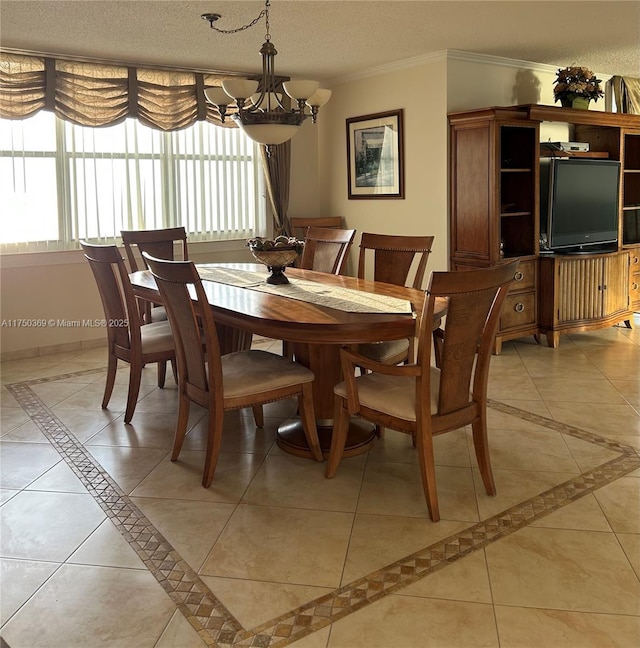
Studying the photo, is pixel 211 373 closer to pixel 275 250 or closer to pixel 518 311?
pixel 275 250

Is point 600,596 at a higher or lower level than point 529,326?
lower

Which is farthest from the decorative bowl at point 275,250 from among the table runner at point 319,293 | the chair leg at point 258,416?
the chair leg at point 258,416

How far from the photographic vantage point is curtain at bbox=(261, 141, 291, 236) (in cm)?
643

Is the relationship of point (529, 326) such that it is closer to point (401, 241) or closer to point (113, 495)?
point (401, 241)

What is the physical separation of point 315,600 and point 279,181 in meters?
4.88

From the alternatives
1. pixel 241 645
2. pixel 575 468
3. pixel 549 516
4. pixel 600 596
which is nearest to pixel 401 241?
pixel 575 468

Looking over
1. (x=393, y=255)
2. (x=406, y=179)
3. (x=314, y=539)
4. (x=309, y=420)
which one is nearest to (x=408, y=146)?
(x=406, y=179)

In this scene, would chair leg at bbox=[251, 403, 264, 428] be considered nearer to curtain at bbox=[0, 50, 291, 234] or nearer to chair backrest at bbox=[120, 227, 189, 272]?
chair backrest at bbox=[120, 227, 189, 272]

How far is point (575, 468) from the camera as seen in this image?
3162 mm

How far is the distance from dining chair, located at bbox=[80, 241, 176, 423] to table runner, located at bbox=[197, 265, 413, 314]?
52 cm

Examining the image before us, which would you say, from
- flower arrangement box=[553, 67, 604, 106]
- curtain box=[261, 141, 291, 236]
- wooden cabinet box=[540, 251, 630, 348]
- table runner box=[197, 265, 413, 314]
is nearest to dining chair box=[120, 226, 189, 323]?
table runner box=[197, 265, 413, 314]

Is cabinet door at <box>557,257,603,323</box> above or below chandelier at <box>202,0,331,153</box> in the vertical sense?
below

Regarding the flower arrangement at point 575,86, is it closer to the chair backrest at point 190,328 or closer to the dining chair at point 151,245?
the dining chair at point 151,245

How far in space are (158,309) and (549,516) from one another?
10.0ft
